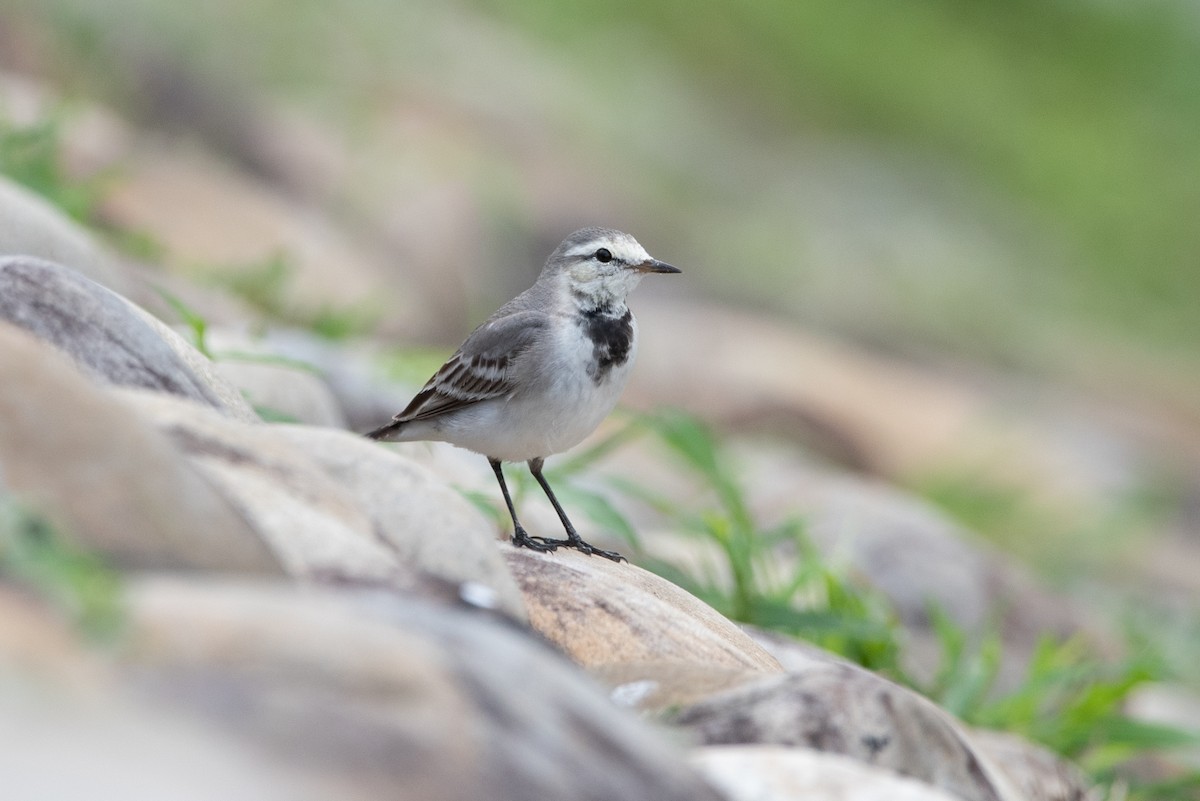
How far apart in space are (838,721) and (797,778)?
342 millimetres

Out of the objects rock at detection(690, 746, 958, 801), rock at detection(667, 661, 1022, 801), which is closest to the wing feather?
rock at detection(667, 661, 1022, 801)

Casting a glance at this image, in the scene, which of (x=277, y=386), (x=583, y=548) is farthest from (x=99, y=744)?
(x=277, y=386)

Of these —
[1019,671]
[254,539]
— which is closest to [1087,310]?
[1019,671]

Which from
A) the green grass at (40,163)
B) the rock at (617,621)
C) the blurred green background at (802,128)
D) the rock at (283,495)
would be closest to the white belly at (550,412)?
the rock at (617,621)

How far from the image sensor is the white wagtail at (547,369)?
17.1ft

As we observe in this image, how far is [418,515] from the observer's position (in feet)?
11.4

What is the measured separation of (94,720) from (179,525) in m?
0.74

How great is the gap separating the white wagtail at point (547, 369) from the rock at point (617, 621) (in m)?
0.61

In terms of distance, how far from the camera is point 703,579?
22.9 ft

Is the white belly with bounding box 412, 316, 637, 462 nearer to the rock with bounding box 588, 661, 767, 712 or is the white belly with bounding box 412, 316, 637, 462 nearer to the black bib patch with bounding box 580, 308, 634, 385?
the black bib patch with bounding box 580, 308, 634, 385

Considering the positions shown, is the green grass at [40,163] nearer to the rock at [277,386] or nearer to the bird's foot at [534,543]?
the rock at [277,386]

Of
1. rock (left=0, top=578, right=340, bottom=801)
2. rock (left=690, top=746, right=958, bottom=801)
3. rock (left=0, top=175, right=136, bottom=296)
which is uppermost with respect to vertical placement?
rock (left=0, top=578, right=340, bottom=801)

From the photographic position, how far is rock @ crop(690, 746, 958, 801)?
2.95 meters

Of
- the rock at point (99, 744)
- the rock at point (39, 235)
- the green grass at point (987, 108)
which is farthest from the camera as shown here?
the green grass at point (987, 108)
